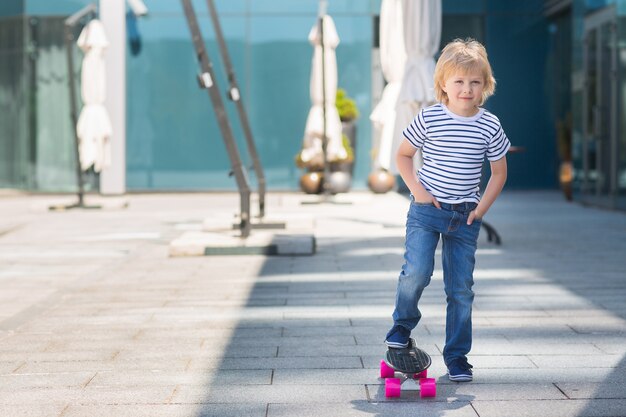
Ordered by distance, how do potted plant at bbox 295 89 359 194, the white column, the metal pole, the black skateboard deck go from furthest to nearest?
the white column, potted plant at bbox 295 89 359 194, the metal pole, the black skateboard deck

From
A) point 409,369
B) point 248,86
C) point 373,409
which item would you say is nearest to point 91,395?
point 373,409

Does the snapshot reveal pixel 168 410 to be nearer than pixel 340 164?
Yes

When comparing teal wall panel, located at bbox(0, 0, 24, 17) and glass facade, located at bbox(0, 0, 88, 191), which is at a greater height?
teal wall panel, located at bbox(0, 0, 24, 17)

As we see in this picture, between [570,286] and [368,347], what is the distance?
282 cm

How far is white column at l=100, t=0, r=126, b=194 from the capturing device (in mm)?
24484

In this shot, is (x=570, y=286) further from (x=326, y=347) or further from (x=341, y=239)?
(x=341, y=239)

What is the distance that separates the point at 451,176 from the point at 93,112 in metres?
15.3

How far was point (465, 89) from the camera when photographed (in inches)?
183

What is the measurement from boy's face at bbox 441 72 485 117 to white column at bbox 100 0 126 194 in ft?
66.5

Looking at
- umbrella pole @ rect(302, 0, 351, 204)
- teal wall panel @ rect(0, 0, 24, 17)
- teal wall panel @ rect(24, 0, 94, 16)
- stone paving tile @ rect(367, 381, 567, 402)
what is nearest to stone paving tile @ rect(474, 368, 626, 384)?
stone paving tile @ rect(367, 381, 567, 402)

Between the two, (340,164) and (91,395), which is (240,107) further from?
(91,395)

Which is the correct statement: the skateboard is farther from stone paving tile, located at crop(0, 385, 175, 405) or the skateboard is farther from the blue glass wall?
the blue glass wall

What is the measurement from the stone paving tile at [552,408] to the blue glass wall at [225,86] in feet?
65.7

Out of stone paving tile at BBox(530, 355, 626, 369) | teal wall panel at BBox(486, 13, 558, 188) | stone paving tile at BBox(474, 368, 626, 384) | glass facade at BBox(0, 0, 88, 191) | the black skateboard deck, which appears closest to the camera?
the black skateboard deck
